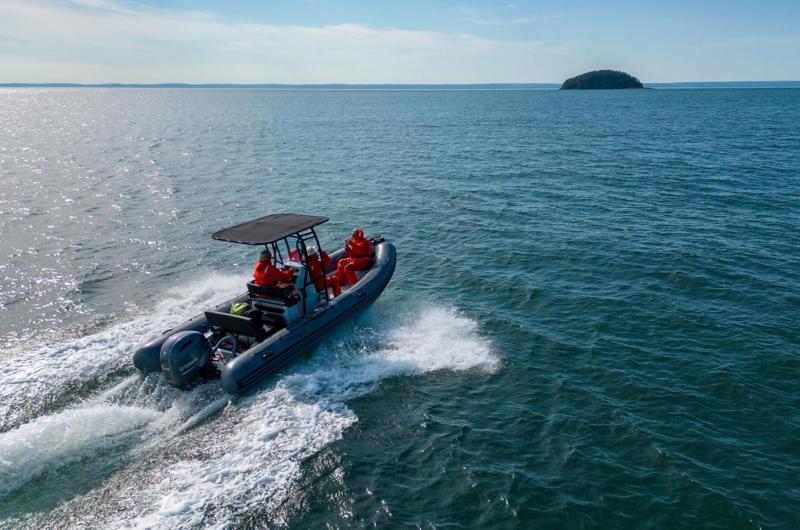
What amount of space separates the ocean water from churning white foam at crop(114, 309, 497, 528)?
1.5 inches

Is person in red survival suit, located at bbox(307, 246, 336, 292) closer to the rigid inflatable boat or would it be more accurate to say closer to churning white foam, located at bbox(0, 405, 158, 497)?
the rigid inflatable boat

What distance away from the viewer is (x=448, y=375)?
37.1ft

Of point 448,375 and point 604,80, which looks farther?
point 604,80

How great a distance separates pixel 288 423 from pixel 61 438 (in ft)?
11.6

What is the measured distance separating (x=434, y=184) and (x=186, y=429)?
71.8ft

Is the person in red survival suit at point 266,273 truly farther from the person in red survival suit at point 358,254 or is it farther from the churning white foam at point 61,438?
the churning white foam at point 61,438

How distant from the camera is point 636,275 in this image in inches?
627

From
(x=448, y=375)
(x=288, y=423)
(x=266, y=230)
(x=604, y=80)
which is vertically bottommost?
(x=604, y=80)

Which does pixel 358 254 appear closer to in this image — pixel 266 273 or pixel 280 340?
pixel 266 273

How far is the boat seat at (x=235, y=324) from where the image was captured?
11031 mm

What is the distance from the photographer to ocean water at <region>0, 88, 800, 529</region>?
7.94 meters

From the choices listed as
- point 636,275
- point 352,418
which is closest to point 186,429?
point 352,418

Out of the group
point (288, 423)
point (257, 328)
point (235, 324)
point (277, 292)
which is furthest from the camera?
point (277, 292)

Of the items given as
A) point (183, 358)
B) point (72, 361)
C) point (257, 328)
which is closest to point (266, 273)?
point (257, 328)
